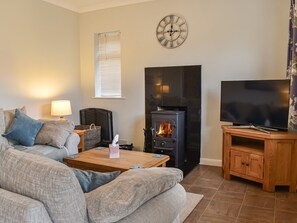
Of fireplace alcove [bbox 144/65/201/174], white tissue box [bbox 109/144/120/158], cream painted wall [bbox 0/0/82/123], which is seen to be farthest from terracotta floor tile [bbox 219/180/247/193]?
cream painted wall [bbox 0/0/82/123]

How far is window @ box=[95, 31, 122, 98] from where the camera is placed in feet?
16.8

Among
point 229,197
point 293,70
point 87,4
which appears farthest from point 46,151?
point 293,70

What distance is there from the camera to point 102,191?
1.22 m

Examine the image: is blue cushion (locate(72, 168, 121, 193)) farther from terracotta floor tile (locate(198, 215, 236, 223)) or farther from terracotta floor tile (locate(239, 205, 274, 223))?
terracotta floor tile (locate(239, 205, 274, 223))

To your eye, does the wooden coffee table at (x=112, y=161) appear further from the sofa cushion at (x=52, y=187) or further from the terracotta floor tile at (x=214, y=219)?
the sofa cushion at (x=52, y=187)

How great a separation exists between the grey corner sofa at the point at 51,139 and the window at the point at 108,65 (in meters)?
1.65

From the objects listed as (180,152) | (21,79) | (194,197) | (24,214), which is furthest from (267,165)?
(21,79)

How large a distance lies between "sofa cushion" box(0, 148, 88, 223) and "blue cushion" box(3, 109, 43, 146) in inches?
97.8

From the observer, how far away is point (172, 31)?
174 inches

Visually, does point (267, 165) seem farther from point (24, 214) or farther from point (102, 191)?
point (24, 214)

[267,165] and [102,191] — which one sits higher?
[102,191]

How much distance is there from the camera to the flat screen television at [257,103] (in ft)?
10.5

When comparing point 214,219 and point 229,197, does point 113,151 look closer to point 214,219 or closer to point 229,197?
point 214,219

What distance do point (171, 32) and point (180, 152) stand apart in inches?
77.9
